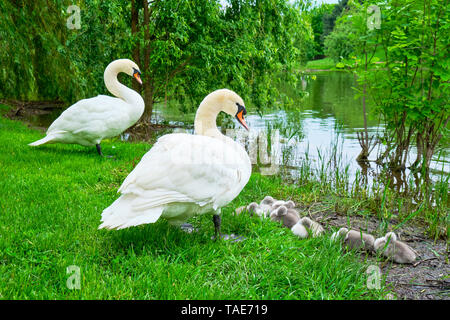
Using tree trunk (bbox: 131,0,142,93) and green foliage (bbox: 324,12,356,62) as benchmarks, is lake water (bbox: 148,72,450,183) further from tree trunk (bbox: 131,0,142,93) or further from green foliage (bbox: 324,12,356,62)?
tree trunk (bbox: 131,0,142,93)

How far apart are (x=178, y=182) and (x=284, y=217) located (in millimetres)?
1689

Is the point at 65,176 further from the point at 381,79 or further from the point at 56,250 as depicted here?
the point at 381,79

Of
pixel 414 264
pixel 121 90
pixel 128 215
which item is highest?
pixel 121 90

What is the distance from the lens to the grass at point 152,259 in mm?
2520

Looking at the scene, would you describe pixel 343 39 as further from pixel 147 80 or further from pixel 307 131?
pixel 147 80

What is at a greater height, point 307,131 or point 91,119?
point 91,119

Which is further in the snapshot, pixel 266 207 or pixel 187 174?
pixel 266 207

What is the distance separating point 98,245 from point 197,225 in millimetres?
1095

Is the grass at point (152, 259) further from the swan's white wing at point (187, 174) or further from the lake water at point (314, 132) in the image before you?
the lake water at point (314, 132)

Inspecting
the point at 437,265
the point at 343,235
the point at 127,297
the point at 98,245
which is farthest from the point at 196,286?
the point at 437,265

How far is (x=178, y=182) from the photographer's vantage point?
289 centimetres

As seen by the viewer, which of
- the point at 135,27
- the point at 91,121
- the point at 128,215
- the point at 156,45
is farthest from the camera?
the point at 135,27

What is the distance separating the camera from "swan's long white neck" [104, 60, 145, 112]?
6.72 meters

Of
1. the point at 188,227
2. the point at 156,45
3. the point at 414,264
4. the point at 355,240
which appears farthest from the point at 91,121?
the point at 414,264
